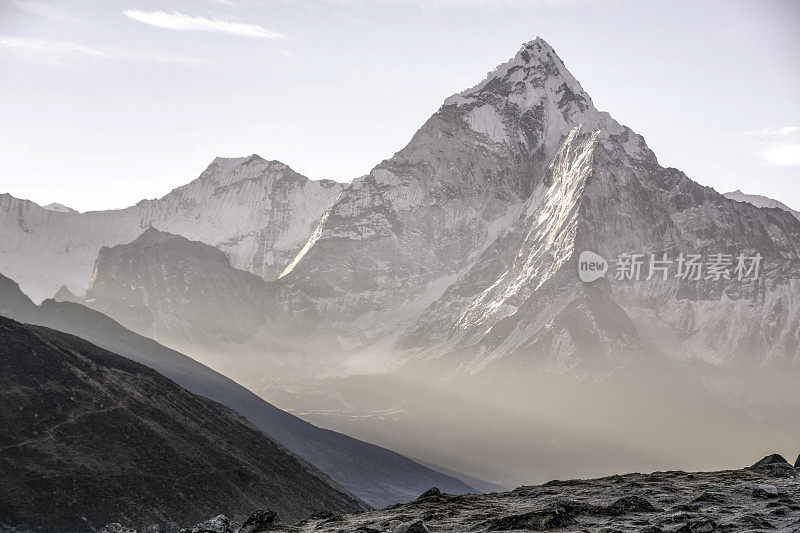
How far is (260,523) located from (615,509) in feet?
65.6

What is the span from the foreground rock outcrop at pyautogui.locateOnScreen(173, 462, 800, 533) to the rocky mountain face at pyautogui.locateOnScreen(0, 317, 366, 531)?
6437 centimetres

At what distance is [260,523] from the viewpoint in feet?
185

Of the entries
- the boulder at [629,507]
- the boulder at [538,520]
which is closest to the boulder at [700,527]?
the boulder at [538,520]

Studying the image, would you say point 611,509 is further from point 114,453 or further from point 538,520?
point 114,453

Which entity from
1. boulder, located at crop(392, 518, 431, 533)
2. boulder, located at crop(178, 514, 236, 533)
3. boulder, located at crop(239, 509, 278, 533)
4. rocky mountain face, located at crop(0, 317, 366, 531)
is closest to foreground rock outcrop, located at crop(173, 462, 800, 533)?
boulder, located at crop(392, 518, 431, 533)

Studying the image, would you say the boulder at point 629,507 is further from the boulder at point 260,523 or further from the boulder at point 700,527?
the boulder at point 260,523

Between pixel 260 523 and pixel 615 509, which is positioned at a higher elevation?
pixel 615 509

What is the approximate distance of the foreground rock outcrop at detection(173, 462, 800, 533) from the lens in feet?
155

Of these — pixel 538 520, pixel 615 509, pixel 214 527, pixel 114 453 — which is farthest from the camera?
pixel 114 453

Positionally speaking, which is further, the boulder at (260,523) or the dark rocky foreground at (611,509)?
the boulder at (260,523)

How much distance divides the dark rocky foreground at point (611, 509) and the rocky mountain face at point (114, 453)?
63285 millimetres

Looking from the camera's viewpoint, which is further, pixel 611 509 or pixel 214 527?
pixel 214 527

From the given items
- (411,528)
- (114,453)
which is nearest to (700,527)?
(411,528)

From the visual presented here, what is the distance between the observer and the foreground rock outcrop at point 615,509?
4712cm
